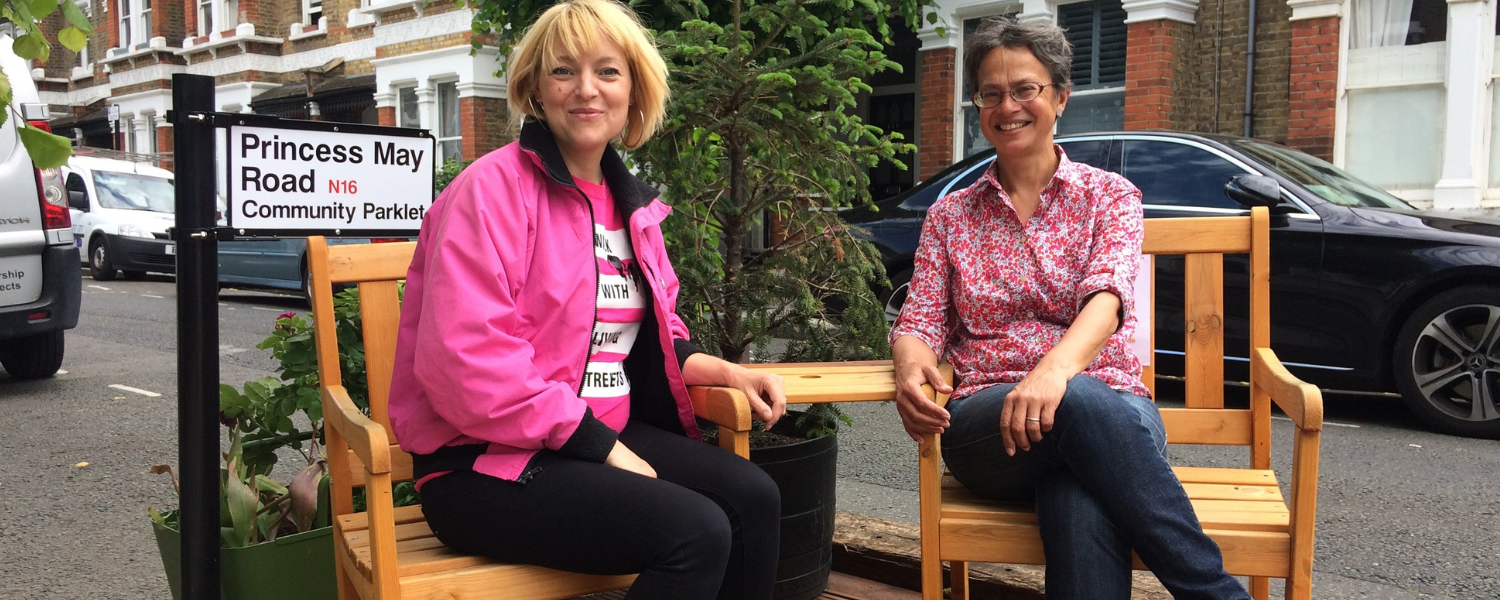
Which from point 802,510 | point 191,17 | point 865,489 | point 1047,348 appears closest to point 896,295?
point 865,489

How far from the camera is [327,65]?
22781mm

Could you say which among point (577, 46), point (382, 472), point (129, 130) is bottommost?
point (382, 472)

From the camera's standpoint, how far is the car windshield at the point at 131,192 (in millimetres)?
17969

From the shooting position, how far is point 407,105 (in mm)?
20516

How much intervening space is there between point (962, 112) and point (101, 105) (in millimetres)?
27014

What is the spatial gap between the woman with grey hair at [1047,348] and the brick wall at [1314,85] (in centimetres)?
858

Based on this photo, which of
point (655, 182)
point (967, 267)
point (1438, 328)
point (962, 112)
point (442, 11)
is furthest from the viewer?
point (442, 11)

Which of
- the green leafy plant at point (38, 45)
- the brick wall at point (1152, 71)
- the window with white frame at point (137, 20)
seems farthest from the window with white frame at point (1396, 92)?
the window with white frame at point (137, 20)

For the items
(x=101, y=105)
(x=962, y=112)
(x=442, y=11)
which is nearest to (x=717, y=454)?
(x=962, y=112)

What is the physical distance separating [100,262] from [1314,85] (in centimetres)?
1674

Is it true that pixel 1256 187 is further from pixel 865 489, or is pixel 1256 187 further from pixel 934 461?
pixel 934 461

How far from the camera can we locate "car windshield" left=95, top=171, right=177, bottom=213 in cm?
1797

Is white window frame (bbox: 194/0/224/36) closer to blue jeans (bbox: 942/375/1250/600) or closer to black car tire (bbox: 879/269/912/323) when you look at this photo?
black car tire (bbox: 879/269/912/323)

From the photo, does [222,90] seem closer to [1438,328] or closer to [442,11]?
[442,11]
